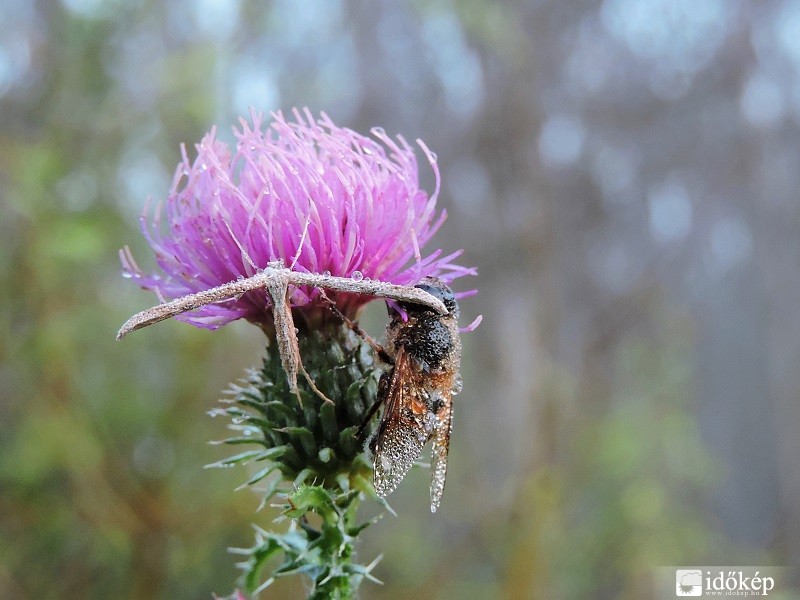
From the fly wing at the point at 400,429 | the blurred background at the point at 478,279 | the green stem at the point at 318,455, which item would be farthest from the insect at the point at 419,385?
the blurred background at the point at 478,279

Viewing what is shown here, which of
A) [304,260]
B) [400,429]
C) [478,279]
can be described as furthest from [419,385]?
[478,279]

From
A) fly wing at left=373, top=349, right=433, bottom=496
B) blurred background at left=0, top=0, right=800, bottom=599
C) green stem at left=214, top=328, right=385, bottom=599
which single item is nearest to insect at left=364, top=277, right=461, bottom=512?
fly wing at left=373, top=349, right=433, bottom=496

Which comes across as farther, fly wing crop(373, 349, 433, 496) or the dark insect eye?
the dark insect eye

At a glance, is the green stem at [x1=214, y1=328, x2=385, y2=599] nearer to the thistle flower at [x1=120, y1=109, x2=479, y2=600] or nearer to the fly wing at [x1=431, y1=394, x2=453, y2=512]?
the thistle flower at [x1=120, y1=109, x2=479, y2=600]

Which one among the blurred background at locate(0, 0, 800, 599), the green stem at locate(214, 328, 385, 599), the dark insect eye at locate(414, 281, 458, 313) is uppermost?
the blurred background at locate(0, 0, 800, 599)

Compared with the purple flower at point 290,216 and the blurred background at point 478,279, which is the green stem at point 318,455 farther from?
→ the blurred background at point 478,279

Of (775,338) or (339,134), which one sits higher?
(775,338)

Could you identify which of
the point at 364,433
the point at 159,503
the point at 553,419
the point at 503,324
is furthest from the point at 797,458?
the point at 364,433

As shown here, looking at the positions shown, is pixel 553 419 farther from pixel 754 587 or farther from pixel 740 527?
pixel 740 527
